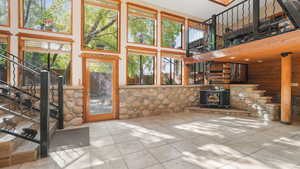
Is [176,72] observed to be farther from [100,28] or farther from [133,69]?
[100,28]

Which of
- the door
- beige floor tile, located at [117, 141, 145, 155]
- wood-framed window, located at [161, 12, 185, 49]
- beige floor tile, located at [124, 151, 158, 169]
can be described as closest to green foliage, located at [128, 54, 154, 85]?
the door

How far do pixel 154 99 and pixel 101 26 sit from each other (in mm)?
3489

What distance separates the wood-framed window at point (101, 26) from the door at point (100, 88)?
20.0 inches

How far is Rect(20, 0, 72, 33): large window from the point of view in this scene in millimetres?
3560

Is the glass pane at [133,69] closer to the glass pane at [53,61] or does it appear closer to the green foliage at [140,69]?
the green foliage at [140,69]

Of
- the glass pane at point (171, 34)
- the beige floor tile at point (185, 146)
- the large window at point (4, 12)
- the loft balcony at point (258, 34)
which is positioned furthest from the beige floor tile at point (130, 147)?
the large window at point (4, 12)

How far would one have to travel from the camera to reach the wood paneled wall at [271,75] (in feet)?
15.9

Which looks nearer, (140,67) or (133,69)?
(133,69)

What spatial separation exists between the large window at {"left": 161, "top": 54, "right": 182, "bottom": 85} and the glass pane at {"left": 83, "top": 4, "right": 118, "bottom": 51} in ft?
7.03

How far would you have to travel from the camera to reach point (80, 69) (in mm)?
3965

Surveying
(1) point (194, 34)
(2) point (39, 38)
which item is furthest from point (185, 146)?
(1) point (194, 34)

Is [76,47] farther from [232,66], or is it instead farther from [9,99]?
[232,66]

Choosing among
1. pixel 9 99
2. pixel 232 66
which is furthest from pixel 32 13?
pixel 232 66

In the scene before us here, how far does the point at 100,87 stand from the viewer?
4.30 m
